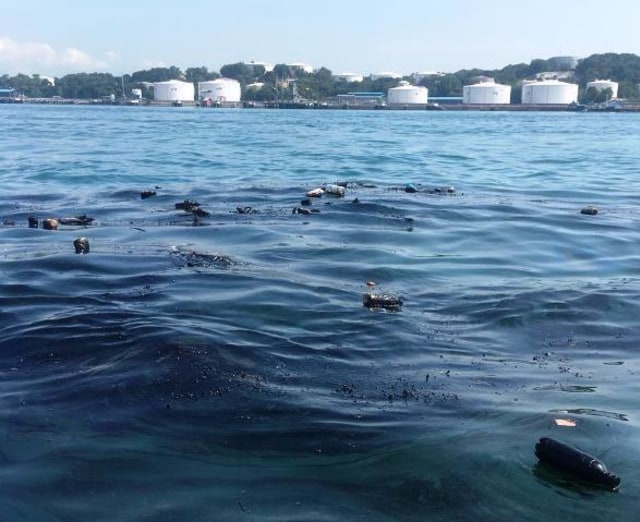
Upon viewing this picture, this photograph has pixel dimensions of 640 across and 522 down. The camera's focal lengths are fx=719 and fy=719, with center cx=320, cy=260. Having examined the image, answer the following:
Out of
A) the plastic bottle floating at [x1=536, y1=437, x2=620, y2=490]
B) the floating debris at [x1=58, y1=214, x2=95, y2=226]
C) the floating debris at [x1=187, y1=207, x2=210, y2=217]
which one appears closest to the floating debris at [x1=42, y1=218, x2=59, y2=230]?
the floating debris at [x1=58, y1=214, x2=95, y2=226]

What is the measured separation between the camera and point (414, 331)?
9531 mm

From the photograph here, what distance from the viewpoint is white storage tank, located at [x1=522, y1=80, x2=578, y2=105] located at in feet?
594

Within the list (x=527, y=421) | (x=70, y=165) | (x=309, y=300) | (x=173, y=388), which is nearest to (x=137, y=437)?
(x=173, y=388)

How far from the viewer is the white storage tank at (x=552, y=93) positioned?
7126 inches

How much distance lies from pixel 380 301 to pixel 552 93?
7375 inches

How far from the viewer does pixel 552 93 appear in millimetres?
183125

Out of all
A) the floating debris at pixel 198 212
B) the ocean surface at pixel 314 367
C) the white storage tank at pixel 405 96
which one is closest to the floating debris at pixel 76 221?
the ocean surface at pixel 314 367

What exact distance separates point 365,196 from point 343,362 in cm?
1490

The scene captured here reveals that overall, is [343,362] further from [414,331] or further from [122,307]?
[122,307]

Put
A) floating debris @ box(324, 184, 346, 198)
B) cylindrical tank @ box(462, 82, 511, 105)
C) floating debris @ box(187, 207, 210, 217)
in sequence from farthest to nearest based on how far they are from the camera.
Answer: cylindrical tank @ box(462, 82, 511, 105) < floating debris @ box(324, 184, 346, 198) < floating debris @ box(187, 207, 210, 217)

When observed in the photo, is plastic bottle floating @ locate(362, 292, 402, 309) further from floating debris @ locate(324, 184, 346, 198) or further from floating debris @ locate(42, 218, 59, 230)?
floating debris @ locate(324, 184, 346, 198)

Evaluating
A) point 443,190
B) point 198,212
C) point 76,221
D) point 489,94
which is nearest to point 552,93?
point 489,94

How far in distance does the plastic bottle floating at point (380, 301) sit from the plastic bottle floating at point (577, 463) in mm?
4493

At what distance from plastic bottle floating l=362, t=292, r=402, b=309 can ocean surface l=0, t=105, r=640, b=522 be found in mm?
181
